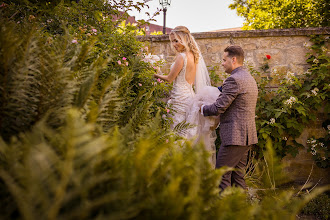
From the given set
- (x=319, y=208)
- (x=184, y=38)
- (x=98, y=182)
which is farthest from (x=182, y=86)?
(x=98, y=182)

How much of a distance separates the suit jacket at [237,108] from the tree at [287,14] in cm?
409

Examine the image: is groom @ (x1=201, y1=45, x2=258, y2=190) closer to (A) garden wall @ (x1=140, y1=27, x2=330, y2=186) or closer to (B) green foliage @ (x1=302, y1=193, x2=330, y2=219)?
(B) green foliage @ (x1=302, y1=193, x2=330, y2=219)

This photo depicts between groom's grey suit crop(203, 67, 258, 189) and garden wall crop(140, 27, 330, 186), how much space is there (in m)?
2.05

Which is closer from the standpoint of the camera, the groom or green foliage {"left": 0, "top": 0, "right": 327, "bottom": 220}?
green foliage {"left": 0, "top": 0, "right": 327, "bottom": 220}

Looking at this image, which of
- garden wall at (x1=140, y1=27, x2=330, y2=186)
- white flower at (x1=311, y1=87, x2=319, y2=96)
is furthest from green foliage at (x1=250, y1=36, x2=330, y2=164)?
garden wall at (x1=140, y1=27, x2=330, y2=186)

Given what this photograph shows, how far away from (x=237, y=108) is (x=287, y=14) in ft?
18.9

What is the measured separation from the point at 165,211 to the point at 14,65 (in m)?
0.47

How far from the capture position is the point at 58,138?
0.49 metres

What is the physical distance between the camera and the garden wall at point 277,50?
483cm

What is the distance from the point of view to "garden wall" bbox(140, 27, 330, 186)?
483 cm

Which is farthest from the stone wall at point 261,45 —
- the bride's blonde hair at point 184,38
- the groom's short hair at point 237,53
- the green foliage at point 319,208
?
the green foliage at point 319,208

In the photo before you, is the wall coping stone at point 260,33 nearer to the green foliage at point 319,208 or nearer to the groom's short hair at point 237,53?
the groom's short hair at point 237,53

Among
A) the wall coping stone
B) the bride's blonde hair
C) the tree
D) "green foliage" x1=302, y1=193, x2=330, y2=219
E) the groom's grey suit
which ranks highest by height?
the tree

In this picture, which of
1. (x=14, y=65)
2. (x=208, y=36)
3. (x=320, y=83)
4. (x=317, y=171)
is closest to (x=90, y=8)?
(x=14, y=65)
